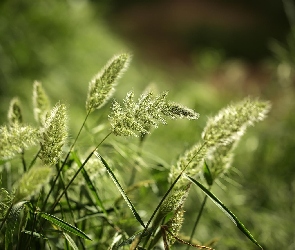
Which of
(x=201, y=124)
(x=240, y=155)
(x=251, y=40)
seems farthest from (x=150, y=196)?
(x=251, y=40)

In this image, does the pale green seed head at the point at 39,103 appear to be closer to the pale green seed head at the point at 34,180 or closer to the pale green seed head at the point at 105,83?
the pale green seed head at the point at 105,83

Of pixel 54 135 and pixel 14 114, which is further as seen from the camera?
pixel 14 114

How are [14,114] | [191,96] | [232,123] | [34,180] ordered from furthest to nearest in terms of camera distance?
[191,96] < [14,114] < [232,123] < [34,180]

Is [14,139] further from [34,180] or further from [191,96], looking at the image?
[191,96]

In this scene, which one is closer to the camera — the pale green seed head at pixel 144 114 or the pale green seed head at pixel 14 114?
the pale green seed head at pixel 144 114

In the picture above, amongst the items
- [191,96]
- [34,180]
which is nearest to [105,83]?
[34,180]

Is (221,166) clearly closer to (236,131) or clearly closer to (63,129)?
(236,131)

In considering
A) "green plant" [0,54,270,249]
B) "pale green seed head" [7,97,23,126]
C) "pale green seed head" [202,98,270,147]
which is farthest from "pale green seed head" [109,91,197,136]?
"pale green seed head" [7,97,23,126]

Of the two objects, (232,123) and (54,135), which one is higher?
(232,123)

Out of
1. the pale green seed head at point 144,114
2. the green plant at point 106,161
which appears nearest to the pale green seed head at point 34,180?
the green plant at point 106,161

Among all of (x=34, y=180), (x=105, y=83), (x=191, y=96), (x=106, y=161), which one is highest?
(x=191, y=96)

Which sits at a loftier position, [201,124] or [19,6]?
[19,6]
